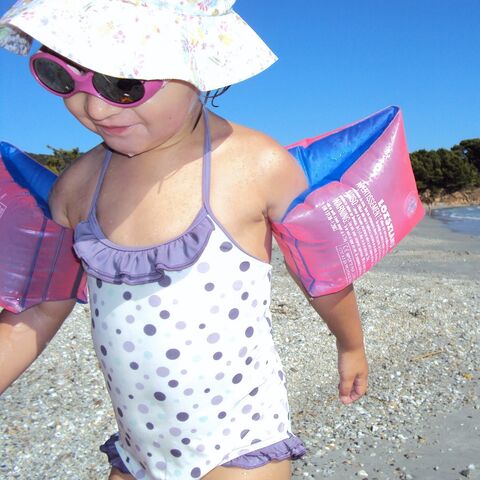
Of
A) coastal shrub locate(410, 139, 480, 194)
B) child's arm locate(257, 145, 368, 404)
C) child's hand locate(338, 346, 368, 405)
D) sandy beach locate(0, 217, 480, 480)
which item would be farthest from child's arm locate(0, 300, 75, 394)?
coastal shrub locate(410, 139, 480, 194)

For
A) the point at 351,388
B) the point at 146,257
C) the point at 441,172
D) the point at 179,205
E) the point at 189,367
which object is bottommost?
the point at 441,172

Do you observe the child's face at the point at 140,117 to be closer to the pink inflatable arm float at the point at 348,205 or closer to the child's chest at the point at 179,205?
the child's chest at the point at 179,205

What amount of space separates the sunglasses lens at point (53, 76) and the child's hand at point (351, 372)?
1.17 meters

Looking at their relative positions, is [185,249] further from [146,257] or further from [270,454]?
[270,454]

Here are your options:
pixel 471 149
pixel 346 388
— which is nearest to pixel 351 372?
pixel 346 388

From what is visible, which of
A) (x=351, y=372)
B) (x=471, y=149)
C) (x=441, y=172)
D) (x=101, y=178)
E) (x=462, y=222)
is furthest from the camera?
(x=471, y=149)

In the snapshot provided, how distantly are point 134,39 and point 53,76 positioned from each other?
23 centimetres

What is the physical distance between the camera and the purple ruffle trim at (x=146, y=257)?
162cm

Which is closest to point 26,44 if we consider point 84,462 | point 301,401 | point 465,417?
point 84,462

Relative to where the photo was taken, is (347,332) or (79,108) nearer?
(79,108)

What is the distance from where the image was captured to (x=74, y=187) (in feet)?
6.34

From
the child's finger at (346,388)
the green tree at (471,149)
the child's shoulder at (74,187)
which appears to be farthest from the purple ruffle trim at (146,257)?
the green tree at (471,149)

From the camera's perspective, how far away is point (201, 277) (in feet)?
5.45

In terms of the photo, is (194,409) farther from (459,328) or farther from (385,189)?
(459,328)
